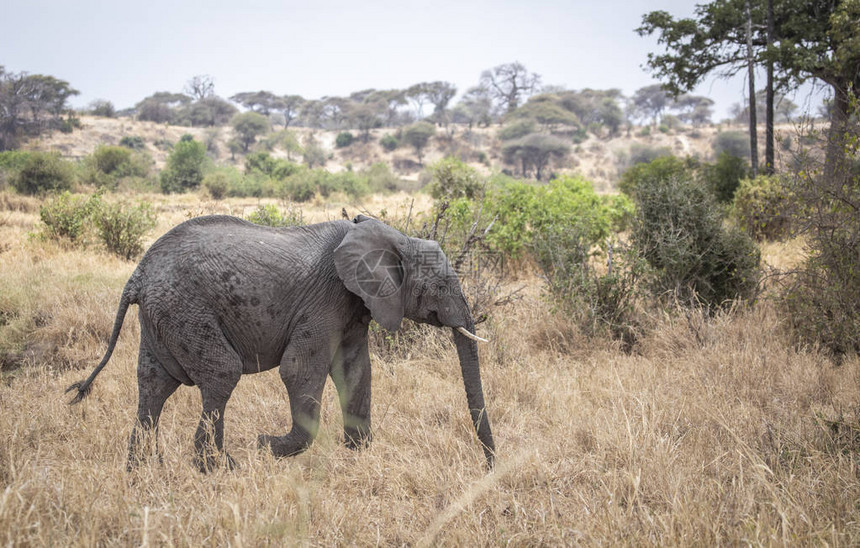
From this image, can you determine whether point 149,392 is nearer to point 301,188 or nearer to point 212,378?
point 212,378

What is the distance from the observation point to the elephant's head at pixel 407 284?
307 centimetres

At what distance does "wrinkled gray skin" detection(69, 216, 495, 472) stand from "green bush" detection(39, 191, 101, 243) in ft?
25.9

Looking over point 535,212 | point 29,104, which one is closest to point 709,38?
point 535,212

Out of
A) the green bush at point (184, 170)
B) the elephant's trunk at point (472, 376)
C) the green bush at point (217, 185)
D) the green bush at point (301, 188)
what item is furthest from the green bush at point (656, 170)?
the green bush at point (184, 170)

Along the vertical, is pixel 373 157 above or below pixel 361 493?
above

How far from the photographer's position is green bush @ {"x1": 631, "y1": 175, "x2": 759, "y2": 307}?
20.7 feet

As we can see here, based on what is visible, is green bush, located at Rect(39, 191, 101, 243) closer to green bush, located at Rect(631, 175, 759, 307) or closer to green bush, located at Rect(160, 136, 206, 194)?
Answer: green bush, located at Rect(631, 175, 759, 307)

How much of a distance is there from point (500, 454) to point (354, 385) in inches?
38.6

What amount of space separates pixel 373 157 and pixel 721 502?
52.5 m

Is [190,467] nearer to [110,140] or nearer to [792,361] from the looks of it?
[792,361]

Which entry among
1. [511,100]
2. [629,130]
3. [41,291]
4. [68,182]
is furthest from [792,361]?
[511,100]

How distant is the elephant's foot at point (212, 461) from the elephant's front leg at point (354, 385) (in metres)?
0.71

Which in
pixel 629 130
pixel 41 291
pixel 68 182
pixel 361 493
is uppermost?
pixel 629 130

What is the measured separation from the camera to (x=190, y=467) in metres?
2.98
